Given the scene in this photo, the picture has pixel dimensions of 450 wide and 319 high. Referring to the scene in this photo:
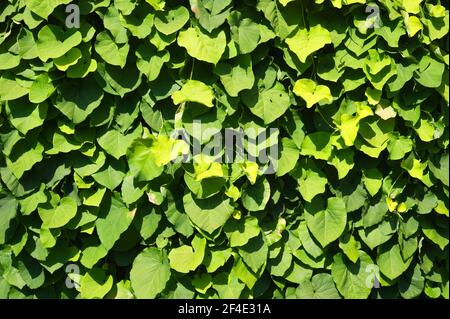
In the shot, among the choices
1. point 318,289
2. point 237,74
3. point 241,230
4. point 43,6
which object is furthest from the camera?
point 318,289

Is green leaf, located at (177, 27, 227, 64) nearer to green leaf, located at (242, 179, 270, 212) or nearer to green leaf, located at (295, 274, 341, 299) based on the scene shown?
green leaf, located at (242, 179, 270, 212)

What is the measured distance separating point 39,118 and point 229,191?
0.71 meters

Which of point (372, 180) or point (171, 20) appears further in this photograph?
point (372, 180)

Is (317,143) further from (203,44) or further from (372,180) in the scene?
(203,44)

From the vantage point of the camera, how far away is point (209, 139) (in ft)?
6.45

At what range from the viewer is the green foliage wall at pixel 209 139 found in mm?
1924

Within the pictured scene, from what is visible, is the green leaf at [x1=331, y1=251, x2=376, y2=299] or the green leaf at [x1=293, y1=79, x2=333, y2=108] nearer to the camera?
the green leaf at [x1=293, y1=79, x2=333, y2=108]

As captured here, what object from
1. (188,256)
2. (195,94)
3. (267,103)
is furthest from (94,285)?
(267,103)

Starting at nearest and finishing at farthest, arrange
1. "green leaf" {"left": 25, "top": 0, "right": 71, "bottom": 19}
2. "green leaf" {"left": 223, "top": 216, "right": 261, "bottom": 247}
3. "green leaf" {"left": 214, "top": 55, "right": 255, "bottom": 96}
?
"green leaf" {"left": 25, "top": 0, "right": 71, "bottom": 19} → "green leaf" {"left": 214, "top": 55, "right": 255, "bottom": 96} → "green leaf" {"left": 223, "top": 216, "right": 261, "bottom": 247}

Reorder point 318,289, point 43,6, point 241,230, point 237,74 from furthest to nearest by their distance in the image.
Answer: point 318,289, point 241,230, point 237,74, point 43,6

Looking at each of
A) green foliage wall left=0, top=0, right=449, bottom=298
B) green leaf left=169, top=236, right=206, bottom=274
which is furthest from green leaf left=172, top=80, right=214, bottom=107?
green leaf left=169, top=236, right=206, bottom=274

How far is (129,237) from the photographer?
209cm

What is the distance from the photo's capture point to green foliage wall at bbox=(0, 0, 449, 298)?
1.92m
